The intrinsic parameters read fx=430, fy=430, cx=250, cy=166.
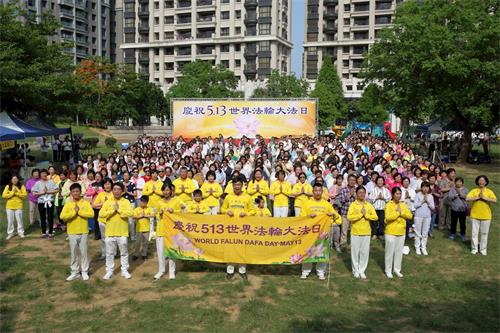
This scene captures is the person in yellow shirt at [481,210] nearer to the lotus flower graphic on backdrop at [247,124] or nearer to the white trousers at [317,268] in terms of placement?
the white trousers at [317,268]

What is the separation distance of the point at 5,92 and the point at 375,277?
55.1ft

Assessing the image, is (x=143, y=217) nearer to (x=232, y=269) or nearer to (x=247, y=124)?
(x=232, y=269)

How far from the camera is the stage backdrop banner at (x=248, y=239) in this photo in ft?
26.9

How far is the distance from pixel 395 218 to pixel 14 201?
9159 mm

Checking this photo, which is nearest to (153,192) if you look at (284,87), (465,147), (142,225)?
(142,225)

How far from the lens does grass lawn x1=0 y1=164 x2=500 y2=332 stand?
6449 millimetres

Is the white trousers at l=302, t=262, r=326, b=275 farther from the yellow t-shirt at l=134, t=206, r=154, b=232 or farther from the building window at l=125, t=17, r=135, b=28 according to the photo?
the building window at l=125, t=17, r=135, b=28

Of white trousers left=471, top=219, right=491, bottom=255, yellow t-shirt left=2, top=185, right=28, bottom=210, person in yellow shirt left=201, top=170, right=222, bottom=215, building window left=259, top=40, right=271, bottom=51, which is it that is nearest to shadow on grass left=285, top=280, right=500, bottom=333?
white trousers left=471, top=219, right=491, bottom=255

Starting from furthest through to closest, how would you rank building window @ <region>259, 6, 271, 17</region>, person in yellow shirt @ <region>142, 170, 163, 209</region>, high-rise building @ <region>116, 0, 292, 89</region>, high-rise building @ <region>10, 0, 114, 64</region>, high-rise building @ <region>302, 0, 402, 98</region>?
1. high-rise building @ <region>10, 0, 114, 64</region>
2. high-rise building @ <region>302, 0, 402, 98</region>
3. high-rise building @ <region>116, 0, 292, 89</region>
4. building window @ <region>259, 6, 271, 17</region>
5. person in yellow shirt @ <region>142, 170, 163, 209</region>

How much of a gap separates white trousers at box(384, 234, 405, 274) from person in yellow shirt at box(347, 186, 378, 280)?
17.0 inches

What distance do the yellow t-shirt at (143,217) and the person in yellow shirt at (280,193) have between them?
310cm

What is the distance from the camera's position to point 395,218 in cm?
820

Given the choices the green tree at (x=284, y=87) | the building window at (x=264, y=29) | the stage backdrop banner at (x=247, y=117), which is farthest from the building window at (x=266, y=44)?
the stage backdrop banner at (x=247, y=117)

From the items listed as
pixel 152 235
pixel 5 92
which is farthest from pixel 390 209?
pixel 5 92
